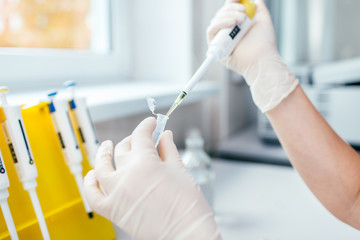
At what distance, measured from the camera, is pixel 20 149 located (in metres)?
0.48

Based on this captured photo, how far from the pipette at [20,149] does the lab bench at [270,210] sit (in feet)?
0.77

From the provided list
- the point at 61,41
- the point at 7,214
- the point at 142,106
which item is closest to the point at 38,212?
the point at 7,214

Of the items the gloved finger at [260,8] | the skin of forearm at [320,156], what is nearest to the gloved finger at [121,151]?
the skin of forearm at [320,156]

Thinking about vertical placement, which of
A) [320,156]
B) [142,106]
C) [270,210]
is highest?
[142,106]

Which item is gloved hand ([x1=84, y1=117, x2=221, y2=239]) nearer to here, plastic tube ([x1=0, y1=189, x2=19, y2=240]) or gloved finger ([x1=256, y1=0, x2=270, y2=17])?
plastic tube ([x1=0, y1=189, x2=19, y2=240])

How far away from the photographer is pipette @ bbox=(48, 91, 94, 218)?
0.56 m

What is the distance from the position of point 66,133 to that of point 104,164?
14 centimetres

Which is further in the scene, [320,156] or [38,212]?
[320,156]

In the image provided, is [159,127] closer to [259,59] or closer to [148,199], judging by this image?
[148,199]

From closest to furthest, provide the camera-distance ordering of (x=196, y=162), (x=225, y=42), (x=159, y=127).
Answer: (x=159, y=127), (x=225, y=42), (x=196, y=162)

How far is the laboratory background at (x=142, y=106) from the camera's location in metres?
0.55

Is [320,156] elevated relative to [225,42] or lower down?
lower down

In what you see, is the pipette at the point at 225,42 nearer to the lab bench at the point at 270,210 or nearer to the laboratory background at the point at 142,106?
the laboratory background at the point at 142,106

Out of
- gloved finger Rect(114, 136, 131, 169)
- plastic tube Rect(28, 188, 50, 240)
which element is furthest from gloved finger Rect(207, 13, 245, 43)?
plastic tube Rect(28, 188, 50, 240)
